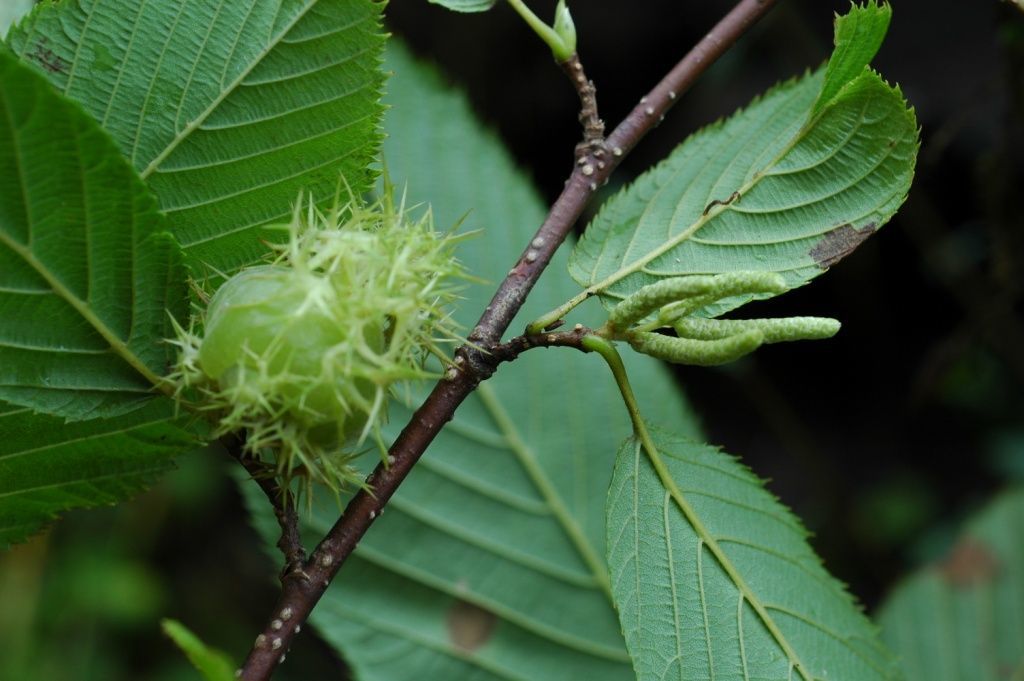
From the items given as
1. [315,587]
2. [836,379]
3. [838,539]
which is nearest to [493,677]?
[315,587]

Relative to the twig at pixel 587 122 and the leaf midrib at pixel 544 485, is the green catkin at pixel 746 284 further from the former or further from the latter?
the leaf midrib at pixel 544 485

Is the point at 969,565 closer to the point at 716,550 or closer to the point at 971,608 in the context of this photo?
the point at 971,608

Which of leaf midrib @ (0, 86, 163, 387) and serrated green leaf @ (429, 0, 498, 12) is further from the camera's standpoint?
serrated green leaf @ (429, 0, 498, 12)

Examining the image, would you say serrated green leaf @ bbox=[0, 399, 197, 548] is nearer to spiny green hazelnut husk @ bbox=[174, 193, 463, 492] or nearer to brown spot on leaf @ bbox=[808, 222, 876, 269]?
spiny green hazelnut husk @ bbox=[174, 193, 463, 492]

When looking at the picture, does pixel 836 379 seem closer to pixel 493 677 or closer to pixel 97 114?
pixel 493 677

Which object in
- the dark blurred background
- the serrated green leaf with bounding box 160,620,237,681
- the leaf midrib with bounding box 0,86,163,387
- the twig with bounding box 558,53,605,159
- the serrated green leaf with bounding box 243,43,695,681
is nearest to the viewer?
the serrated green leaf with bounding box 160,620,237,681

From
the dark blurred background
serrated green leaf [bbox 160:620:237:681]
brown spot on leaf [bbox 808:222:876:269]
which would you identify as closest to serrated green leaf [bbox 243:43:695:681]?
brown spot on leaf [bbox 808:222:876:269]

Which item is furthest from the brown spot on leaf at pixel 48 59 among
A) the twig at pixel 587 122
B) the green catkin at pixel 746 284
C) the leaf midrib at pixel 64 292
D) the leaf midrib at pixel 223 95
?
the green catkin at pixel 746 284
